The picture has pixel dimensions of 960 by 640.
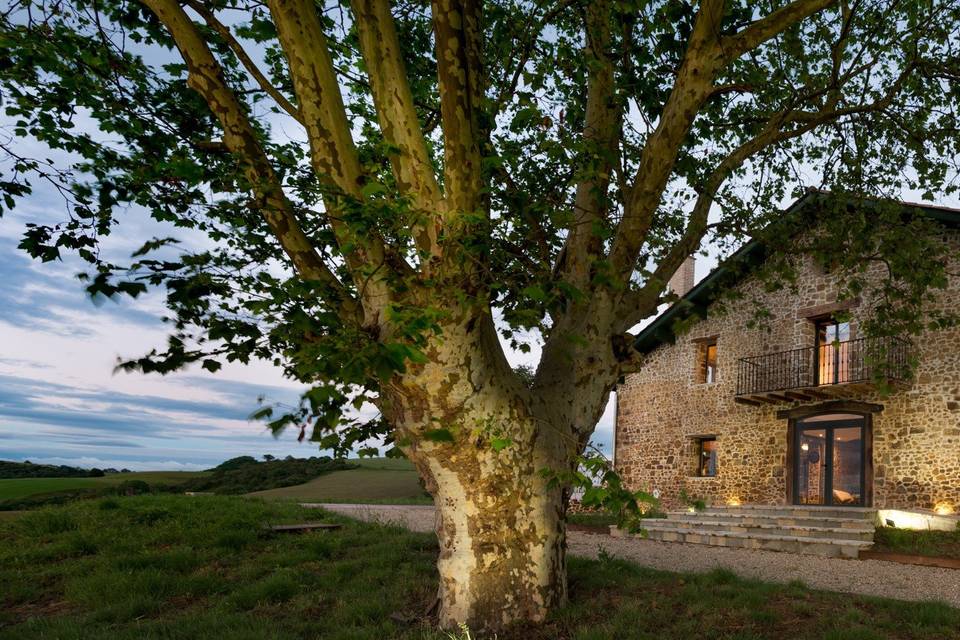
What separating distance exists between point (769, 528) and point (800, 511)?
80.7 inches

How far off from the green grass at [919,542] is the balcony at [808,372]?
3.01m

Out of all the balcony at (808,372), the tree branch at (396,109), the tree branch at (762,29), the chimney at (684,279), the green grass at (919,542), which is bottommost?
the green grass at (919,542)

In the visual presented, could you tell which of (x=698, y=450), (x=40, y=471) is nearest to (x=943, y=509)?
(x=698, y=450)

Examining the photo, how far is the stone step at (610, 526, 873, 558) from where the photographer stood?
9852 millimetres

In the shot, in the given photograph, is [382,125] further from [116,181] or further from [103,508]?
[103,508]

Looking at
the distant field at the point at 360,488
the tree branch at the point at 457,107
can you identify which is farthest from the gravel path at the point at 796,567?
the distant field at the point at 360,488

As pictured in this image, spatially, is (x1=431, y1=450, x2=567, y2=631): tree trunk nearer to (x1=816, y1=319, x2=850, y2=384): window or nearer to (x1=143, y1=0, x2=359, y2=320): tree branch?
(x1=143, y1=0, x2=359, y2=320): tree branch

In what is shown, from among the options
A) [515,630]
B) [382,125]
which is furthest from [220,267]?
[515,630]

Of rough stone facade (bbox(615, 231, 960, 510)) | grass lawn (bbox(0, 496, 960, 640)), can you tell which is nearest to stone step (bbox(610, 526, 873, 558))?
rough stone facade (bbox(615, 231, 960, 510))

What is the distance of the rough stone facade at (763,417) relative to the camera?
1216 cm

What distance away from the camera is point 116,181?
445cm

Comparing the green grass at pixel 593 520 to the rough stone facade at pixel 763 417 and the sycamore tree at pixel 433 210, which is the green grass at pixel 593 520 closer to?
the rough stone facade at pixel 763 417

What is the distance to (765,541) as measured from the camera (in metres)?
10.7

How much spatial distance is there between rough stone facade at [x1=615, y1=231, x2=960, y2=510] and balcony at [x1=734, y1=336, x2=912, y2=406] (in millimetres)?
238
